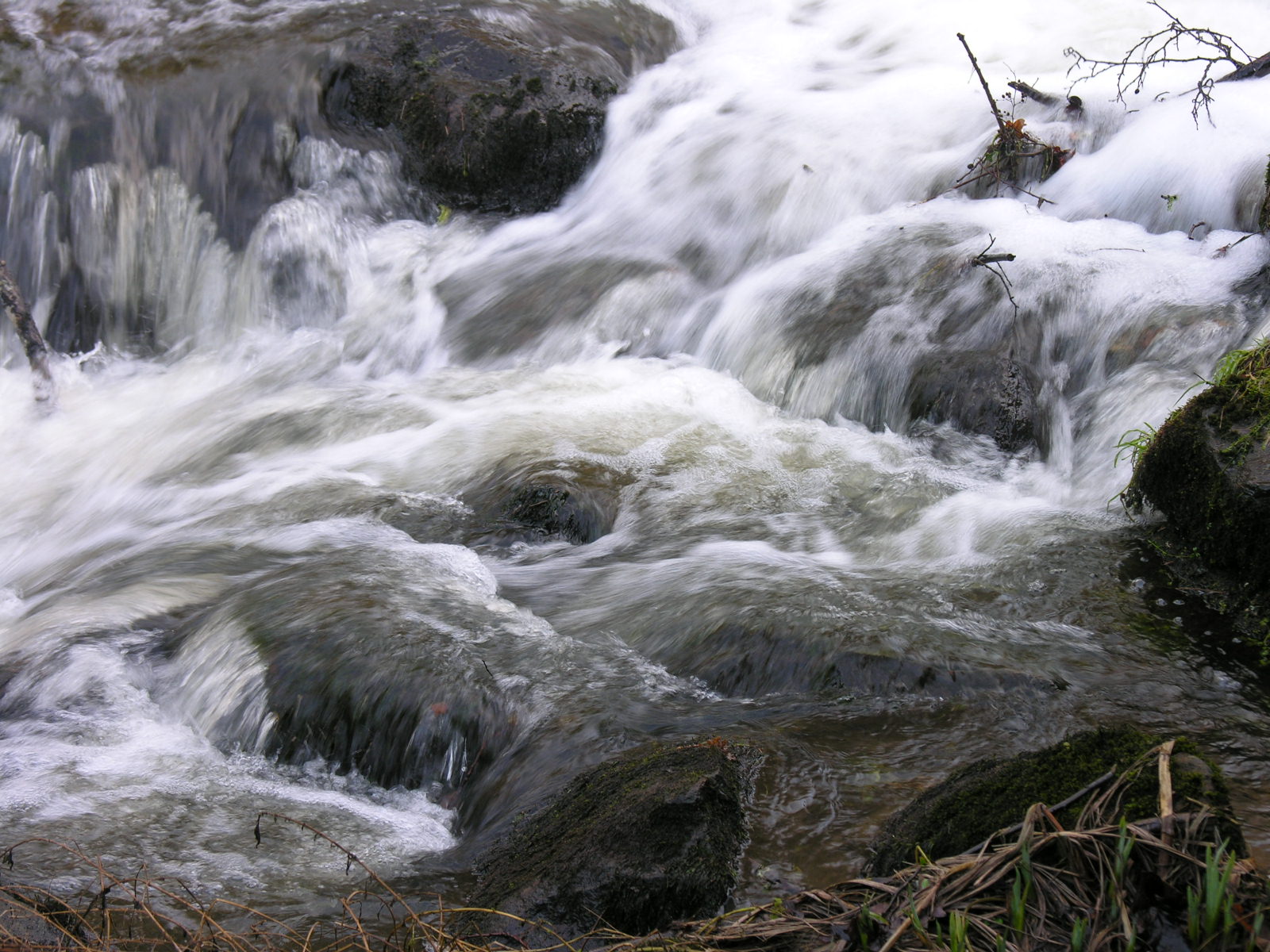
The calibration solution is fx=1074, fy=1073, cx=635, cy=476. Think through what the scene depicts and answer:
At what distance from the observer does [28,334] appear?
738cm

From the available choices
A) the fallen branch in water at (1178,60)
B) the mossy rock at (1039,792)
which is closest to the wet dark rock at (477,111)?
the fallen branch in water at (1178,60)

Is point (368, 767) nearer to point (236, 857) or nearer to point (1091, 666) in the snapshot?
point (236, 857)

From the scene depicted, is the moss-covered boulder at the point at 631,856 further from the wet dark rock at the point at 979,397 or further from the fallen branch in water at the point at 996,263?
the fallen branch in water at the point at 996,263

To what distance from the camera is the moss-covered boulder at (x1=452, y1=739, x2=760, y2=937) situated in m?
2.34

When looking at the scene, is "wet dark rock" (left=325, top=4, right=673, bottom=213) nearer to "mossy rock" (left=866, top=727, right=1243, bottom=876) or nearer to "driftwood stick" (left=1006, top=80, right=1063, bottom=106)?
"driftwood stick" (left=1006, top=80, right=1063, bottom=106)

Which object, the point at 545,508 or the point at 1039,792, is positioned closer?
the point at 1039,792

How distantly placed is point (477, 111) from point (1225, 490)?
6191 millimetres

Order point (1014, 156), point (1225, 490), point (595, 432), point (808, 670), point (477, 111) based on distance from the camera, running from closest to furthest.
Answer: point (808, 670)
point (1225, 490)
point (595, 432)
point (1014, 156)
point (477, 111)

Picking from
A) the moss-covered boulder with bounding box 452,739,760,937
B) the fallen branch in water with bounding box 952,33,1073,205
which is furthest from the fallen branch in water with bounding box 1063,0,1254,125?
the moss-covered boulder with bounding box 452,739,760,937

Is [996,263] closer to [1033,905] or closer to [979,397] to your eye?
[979,397]

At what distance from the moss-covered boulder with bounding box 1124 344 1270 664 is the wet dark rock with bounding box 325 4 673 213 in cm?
547

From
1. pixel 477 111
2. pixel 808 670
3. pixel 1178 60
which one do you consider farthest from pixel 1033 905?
pixel 477 111

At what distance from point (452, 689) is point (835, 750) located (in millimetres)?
1278

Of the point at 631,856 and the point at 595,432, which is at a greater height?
the point at 631,856
